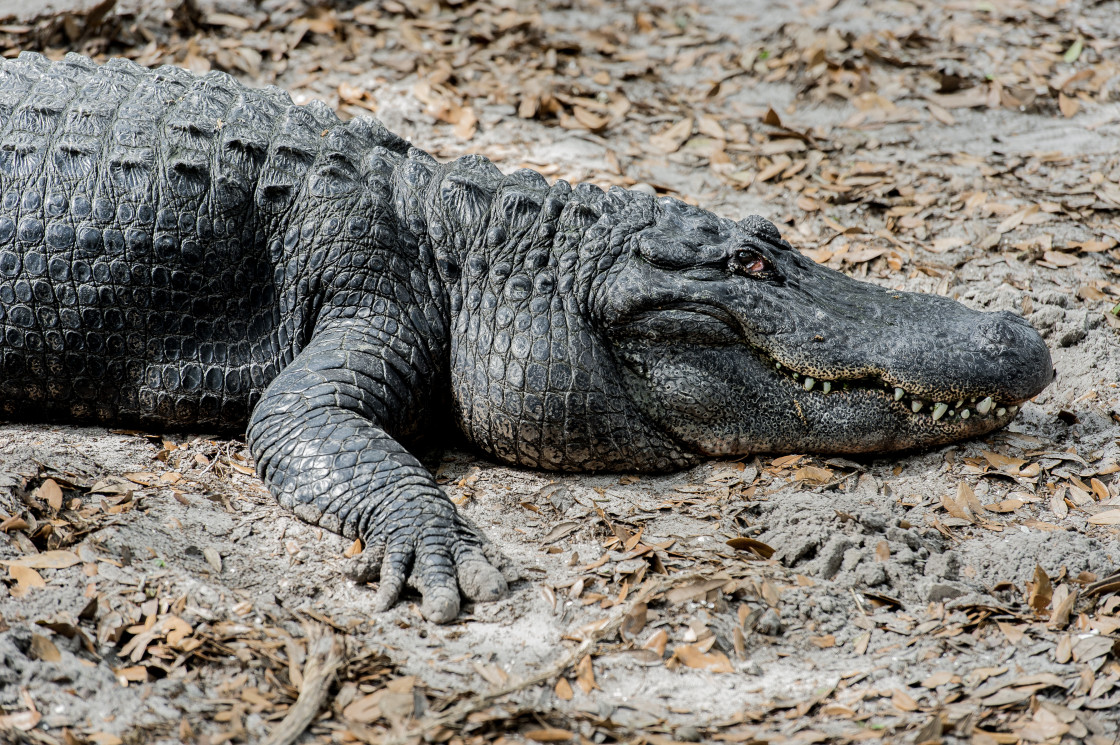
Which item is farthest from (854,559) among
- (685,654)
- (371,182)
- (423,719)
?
(371,182)

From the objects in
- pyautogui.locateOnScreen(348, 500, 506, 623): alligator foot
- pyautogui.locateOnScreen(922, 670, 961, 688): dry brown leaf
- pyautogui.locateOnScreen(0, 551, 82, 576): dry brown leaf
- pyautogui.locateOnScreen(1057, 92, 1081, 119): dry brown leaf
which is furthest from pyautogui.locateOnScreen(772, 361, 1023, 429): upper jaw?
pyautogui.locateOnScreen(1057, 92, 1081, 119): dry brown leaf

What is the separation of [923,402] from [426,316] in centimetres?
221

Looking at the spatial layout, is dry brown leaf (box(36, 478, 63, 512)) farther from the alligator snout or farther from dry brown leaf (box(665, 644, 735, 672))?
the alligator snout

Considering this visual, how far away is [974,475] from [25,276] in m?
4.22

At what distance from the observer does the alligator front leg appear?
11.7ft

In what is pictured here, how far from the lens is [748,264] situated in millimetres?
4242

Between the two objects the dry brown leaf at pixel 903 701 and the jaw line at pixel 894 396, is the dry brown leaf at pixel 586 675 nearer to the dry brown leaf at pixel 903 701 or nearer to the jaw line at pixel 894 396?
the dry brown leaf at pixel 903 701

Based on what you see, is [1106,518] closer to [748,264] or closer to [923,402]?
[923,402]

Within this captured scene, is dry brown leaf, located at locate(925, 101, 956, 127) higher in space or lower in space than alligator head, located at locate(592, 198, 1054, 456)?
higher

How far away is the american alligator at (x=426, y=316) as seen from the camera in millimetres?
4145

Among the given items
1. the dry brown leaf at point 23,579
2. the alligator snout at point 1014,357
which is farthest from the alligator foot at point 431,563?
the alligator snout at point 1014,357

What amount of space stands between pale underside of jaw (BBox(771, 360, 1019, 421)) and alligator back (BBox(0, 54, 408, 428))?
2.12 m

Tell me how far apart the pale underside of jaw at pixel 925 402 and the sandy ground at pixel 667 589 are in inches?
8.1

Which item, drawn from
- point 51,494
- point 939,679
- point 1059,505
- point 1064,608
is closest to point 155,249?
point 51,494
